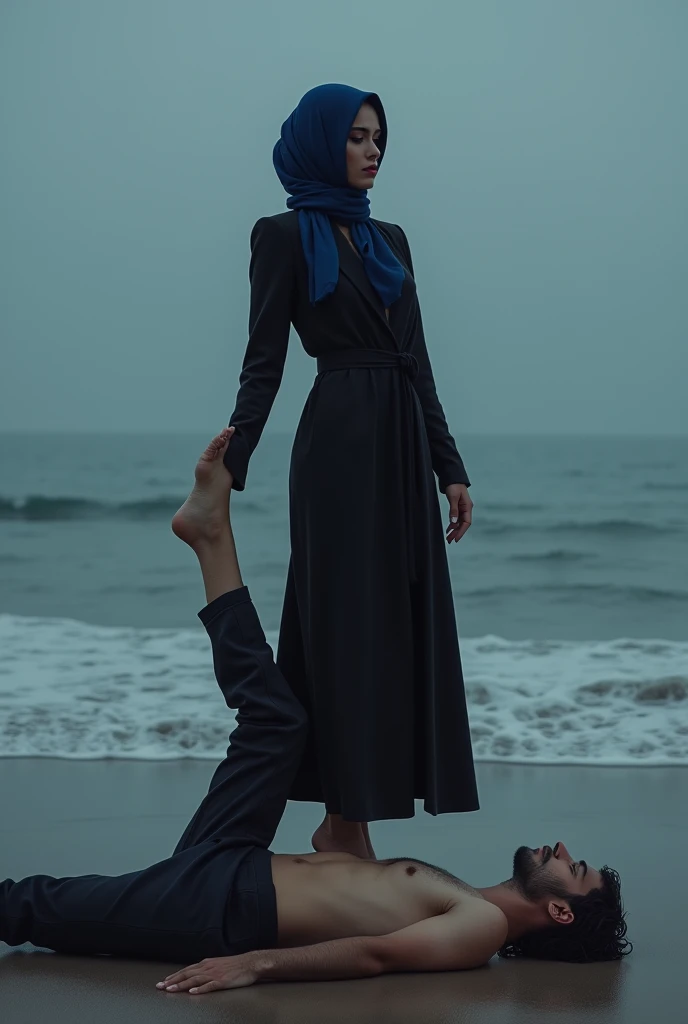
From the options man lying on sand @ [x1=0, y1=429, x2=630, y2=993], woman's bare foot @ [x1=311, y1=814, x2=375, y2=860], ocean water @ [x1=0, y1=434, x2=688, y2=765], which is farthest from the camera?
ocean water @ [x1=0, y1=434, x2=688, y2=765]

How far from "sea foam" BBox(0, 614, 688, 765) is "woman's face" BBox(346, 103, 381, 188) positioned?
2186 mm

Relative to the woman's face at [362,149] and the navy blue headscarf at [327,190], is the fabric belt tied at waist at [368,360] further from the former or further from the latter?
the woman's face at [362,149]

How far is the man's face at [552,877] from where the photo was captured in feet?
7.32

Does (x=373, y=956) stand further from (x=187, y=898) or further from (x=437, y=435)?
(x=437, y=435)

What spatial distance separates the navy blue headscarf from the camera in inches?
96.4

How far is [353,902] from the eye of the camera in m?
2.17

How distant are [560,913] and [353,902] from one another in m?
0.38

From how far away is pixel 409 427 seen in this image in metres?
2.50

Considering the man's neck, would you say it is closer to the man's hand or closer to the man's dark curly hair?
the man's dark curly hair

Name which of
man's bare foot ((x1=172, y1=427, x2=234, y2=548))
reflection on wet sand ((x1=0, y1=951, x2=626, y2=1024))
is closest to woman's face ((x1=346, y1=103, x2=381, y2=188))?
man's bare foot ((x1=172, y1=427, x2=234, y2=548))

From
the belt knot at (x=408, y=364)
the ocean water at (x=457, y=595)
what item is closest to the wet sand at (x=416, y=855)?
the ocean water at (x=457, y=595)

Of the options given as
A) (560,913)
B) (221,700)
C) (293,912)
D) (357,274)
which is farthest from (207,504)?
(221,700)

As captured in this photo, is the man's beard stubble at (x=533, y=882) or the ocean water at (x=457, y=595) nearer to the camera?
the man's beard stubble at (x=533, y=882)

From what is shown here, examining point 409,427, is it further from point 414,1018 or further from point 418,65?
point 418,65
